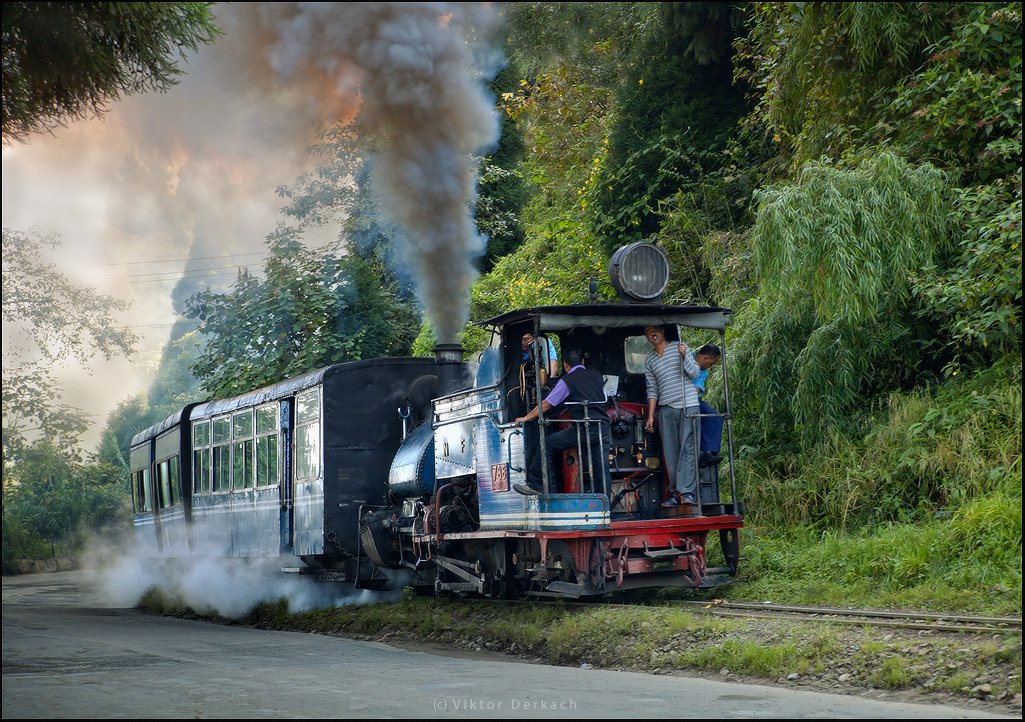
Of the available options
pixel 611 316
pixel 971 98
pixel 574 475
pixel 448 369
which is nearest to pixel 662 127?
pixel 971 98

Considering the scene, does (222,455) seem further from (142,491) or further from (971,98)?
(971,98)

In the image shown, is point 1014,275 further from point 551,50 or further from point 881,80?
point 551,50

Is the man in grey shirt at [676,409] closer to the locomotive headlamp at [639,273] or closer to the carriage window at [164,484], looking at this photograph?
the locomotive headlamp at [639,273]

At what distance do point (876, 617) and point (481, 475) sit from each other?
13.4 ft

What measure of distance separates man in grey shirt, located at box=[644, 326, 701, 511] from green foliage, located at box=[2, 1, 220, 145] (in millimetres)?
4959

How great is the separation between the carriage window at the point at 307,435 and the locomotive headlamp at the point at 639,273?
15.1 feet

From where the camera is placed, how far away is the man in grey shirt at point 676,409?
A: 11031 mm

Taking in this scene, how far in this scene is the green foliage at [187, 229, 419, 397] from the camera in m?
23.1

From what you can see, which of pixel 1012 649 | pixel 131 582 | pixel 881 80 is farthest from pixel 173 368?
pixel 1012 649

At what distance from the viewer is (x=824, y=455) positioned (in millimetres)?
13453

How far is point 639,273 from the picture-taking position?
1141cm

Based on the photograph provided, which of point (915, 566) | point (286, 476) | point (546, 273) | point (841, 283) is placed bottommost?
point (915, 566)

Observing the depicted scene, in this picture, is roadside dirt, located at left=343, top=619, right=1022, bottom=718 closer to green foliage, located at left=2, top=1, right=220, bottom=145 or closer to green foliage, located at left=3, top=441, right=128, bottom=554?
green foliage, located at left=2, top=1, right=220, bottom=145

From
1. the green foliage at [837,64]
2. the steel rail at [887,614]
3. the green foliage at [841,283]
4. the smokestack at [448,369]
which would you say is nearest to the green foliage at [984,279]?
the green foliage at [841,283]
